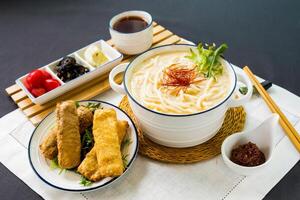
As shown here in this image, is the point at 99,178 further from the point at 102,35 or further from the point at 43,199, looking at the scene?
the point at 102,35

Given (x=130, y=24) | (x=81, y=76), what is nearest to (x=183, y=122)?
(x=81, y=76)

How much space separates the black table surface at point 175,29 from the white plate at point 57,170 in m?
0.30

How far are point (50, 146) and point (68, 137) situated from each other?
8 cm

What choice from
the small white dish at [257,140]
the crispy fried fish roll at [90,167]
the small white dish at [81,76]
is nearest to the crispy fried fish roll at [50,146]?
the crispy fried fish roll at [90,167]

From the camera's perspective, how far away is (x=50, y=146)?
114 cm

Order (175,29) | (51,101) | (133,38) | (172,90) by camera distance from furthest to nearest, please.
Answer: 1. (175,29)
2. (133,38)
3. (51,101)
4. (172,90)

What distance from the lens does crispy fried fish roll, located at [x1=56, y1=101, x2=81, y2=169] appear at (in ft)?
3.60

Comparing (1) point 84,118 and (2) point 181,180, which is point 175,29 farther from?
(2) point 181,180

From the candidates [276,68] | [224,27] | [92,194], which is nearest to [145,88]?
[92,194]

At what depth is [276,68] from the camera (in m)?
1.52

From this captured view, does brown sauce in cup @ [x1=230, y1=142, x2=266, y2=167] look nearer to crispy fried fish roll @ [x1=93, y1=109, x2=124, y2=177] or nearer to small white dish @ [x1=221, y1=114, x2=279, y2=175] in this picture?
small white dish @ [x1=221, y1=114, x2=279, y2=175]

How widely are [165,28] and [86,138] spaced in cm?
85

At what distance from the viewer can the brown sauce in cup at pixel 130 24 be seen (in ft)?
5.28

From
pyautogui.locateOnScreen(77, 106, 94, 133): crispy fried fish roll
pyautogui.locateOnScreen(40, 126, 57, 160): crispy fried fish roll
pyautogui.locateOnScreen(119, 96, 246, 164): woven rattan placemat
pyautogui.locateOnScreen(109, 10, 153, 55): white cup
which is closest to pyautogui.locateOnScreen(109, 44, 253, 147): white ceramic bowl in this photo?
pyautogui.locateOnScreen(119, 96, 246, 164): woven rattan placemat
